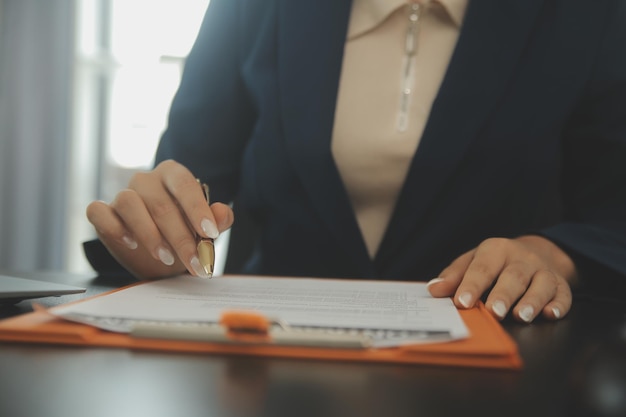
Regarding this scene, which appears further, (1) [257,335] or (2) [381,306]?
(2) [381,306]

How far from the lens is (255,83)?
0.89m

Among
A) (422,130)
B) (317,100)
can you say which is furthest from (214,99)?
(422,130)

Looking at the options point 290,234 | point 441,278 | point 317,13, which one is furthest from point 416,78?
point 441,278

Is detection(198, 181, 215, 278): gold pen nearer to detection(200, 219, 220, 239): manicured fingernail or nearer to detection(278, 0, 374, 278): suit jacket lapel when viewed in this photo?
detection(200, 219, 220, 239): manicured fingernail

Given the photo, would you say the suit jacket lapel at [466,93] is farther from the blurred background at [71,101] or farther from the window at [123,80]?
the blurred background at [71,101]

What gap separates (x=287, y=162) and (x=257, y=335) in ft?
1.66

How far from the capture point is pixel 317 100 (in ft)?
2.74

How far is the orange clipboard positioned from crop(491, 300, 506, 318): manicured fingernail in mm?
82

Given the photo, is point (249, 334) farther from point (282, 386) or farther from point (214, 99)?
point (214, 99)

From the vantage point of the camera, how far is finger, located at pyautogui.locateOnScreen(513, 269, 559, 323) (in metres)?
0.49

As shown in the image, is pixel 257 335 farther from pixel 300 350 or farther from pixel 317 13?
pixel 317 13

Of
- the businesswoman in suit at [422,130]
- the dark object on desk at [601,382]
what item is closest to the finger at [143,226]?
the businesswoman in suit at [422,130]

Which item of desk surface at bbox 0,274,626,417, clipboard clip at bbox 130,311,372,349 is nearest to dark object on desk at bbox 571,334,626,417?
desk surface at bbox 0,274,626,417

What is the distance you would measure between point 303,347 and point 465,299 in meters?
0.18
